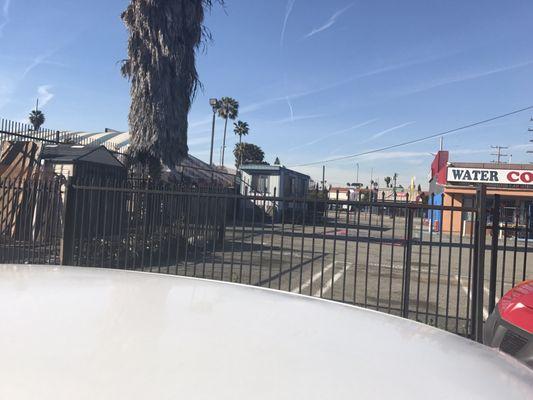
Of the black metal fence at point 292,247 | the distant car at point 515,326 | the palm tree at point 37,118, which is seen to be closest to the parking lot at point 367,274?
the black metal fence at point 292,247

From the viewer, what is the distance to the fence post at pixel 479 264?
207 inches

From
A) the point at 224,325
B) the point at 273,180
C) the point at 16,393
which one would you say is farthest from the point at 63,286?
the point at 273,180

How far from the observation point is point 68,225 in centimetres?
736

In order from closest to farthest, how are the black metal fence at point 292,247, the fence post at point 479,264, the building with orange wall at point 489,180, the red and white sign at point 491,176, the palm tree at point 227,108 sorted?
1. the fence post at point 479,264
2. the black metal fence at point 292,247
3. the red and white sign at point 491,176
4. the building with orange wall at point 489,180
5. the palm tree at point 227,108

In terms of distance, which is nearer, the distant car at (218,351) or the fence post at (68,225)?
the distant car at (218,351)

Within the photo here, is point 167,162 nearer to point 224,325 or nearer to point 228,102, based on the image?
point 224,325

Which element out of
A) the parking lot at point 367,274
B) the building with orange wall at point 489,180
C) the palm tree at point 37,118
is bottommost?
the parking lot at point 367,274

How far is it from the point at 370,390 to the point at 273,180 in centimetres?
2924

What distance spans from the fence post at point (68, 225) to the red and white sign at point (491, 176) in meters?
23.1

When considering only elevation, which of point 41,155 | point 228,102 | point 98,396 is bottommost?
point 98,396

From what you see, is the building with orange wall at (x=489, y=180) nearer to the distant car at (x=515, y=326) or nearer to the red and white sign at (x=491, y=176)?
the red and white sign at (x=491, y=176)

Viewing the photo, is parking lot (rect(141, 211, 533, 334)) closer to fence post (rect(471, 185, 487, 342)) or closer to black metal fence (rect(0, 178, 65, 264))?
fence post (rect(471, 185, 487, 342))

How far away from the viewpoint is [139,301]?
2355 millimetres

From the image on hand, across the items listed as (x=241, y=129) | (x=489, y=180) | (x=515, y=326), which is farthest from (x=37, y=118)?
(x=515, y=326)
